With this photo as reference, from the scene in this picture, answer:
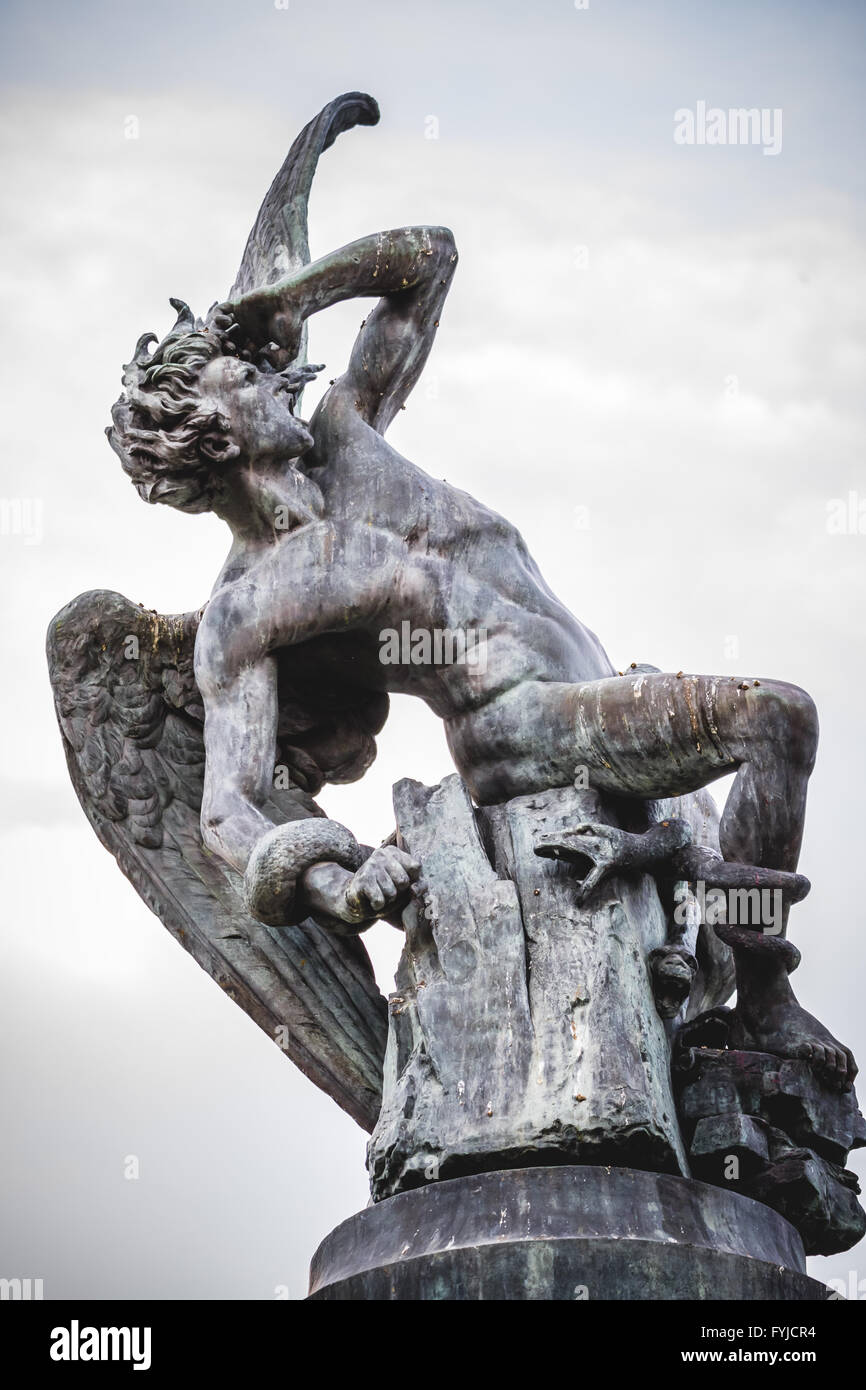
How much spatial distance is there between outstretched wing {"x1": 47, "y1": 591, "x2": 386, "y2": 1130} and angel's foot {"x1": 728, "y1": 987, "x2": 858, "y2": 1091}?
1.72 metres

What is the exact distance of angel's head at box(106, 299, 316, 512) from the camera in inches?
391

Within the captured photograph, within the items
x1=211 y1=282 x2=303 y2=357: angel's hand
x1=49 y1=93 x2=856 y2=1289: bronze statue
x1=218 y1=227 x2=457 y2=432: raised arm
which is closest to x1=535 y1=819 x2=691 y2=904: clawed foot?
x1=49 y1=93 x2=856 y2=1289: bronze statue

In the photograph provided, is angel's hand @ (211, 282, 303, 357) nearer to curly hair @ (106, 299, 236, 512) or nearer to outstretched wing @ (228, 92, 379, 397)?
curly hair @ (106, 299, 236, 512)

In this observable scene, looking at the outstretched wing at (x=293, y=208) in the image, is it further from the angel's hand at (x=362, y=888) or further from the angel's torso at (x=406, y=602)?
the angel's hand at (x=362, y=888)

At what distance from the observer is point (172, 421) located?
32.6ft

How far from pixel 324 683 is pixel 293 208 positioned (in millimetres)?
2528

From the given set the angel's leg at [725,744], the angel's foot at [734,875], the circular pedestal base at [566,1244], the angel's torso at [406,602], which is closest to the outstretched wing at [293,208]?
the angel's torso at [406,602]

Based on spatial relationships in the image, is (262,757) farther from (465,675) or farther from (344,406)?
(344,406)

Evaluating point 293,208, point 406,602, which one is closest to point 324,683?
point 406,602

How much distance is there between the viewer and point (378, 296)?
1052cm

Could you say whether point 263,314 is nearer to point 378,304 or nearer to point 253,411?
point 253,411
